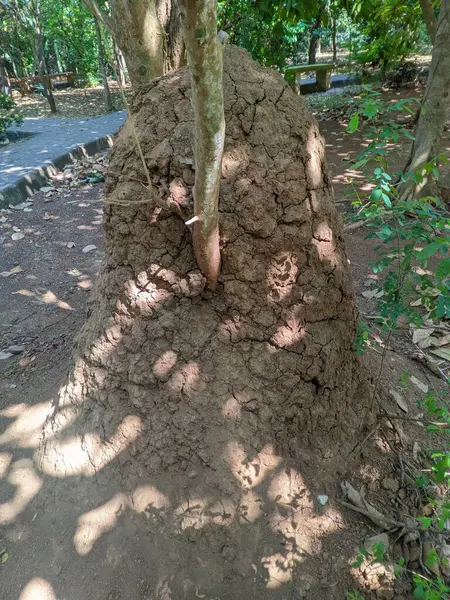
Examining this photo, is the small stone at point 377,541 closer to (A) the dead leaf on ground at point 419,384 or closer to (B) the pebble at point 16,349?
(A) the dead leaf on ground at point 419,384

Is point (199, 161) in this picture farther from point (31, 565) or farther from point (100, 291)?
point (31, 565)

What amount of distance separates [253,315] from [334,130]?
8458 mm

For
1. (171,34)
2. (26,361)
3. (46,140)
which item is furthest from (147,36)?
(46,140)

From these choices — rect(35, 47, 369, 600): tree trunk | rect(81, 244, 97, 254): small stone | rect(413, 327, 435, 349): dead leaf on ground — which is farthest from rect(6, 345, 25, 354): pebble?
rect(413, 327, 435, 349): dead leaf on ground

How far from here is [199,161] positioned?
A: 1.17m

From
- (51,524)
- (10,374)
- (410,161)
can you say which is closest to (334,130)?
(410,161)

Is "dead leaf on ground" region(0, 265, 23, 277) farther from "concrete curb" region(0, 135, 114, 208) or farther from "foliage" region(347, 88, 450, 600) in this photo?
"foliage" region(347, 88, 450, 600)

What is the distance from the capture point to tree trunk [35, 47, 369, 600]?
4.87ft

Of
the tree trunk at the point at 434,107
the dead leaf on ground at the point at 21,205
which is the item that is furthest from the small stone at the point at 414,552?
the dead leaf on ground at the point at 21,205

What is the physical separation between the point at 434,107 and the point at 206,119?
14.1 ft

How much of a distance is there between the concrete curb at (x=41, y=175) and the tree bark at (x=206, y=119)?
4.08 m

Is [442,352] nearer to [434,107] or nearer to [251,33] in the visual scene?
[434,107]

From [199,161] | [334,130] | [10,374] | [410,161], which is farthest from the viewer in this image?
[334,130]

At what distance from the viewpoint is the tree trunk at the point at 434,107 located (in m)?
4.14
